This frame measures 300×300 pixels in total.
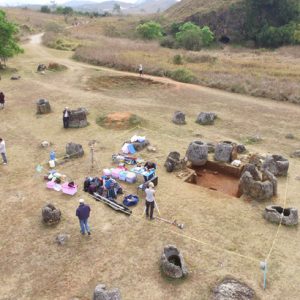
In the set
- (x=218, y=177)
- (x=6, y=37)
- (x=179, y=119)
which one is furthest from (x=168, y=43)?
(x=218, y=177)

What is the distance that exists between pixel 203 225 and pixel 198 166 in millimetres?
5206

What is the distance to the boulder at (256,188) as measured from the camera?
14359mm

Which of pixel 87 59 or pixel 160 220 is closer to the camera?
pixel 160 220

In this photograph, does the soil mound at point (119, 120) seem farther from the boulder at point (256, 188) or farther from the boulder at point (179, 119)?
the boulder at point (256, 188)

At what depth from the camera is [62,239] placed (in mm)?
11664

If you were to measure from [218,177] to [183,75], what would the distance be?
18.0 m

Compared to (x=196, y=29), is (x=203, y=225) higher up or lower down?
lower down

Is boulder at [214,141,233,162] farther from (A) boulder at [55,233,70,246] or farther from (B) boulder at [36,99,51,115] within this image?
(B) boulder at [36,99,51,115]

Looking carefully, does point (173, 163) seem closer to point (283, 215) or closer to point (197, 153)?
point (197, 153)

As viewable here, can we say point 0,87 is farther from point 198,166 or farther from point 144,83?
point 198,166

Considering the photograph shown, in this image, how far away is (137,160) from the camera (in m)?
17.1

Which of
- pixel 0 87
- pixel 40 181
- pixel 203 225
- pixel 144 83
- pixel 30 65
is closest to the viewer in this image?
pixel 203 225

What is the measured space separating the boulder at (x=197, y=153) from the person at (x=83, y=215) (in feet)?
22.3

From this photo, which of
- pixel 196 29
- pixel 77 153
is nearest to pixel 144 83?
pixel 77 153
